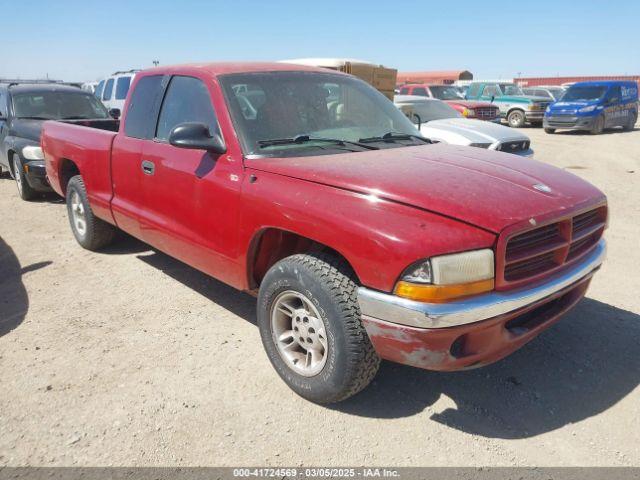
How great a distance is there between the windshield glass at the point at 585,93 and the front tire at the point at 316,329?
61.2 ft

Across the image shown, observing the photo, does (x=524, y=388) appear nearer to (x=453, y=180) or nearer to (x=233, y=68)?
(x=453, y=180)

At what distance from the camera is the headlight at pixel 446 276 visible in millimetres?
Result: 2225

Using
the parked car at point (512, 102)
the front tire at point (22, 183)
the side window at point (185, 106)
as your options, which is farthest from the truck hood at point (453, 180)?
the parked car at point (512, 102)

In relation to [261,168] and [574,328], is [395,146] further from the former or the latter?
[574,328]

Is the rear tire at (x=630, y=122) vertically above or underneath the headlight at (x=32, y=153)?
underneath

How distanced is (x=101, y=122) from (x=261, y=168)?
4860mm

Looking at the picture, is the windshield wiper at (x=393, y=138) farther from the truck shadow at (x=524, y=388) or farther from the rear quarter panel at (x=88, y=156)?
the rear quarter panel at (x=88, y=156)

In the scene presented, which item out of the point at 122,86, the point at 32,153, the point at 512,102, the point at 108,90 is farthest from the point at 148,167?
the point at 512,102

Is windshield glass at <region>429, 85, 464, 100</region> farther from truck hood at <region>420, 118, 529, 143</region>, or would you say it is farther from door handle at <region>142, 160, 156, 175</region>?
door handle at <region>142, 160, 156, 175</region>

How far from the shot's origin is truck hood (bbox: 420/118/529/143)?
26.9 feet

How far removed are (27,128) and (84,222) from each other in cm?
351

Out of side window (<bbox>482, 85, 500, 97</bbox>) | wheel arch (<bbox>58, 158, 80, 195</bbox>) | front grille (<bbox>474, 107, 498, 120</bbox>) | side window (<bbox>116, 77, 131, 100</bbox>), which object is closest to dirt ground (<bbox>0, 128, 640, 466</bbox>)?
wheel arch (<bbox>58, 158, 80, 195</bbox>)

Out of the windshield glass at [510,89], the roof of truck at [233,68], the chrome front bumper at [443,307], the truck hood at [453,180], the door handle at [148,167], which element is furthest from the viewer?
Result: the windshield glass at [510,89]

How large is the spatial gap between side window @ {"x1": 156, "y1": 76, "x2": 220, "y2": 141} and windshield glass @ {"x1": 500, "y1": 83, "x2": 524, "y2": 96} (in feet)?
67.6
